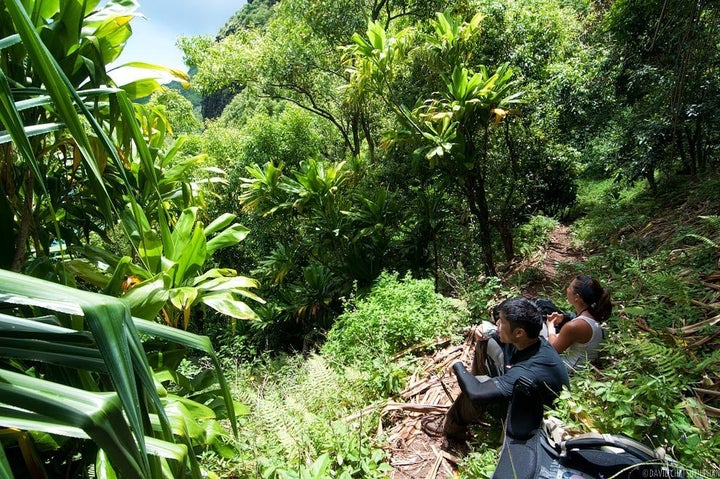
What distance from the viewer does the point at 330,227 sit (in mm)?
6098

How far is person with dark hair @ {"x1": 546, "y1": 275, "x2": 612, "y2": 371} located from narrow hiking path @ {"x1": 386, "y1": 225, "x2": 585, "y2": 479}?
2.94 ft

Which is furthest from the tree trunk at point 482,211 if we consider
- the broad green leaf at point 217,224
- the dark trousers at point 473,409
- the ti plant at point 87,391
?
the ti plant at point 87,391

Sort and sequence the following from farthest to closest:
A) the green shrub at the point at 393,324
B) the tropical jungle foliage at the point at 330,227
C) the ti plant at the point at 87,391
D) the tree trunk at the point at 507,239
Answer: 1. the tree trunk at the point at 507,239
2. the green shrub at the point at 393,324
3. the tropical jungle foliage at the point at 330,227
4. the ti plant at the point at 87,391

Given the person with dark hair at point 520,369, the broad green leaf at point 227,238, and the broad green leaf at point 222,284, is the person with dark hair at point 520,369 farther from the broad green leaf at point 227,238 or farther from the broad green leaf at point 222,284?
the broad green leaf at point 227,238

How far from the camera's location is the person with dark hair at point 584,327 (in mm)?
2688

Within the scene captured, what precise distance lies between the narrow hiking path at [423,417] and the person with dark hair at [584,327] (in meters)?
0.90

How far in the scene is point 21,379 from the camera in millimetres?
582

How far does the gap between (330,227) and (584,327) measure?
4043mm

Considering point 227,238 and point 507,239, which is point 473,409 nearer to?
point 227,238

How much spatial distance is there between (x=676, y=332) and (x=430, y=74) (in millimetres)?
5464

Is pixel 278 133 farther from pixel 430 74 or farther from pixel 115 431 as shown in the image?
pixel 115 431

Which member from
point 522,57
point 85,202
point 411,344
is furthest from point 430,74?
point 85,202

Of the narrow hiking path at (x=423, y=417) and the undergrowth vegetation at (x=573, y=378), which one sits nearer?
the undergrowth vegetation at (x=573, y=378)

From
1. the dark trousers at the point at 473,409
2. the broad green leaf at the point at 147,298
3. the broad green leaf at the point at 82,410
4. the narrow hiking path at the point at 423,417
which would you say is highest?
the broad green leaf at the point at 82,410
